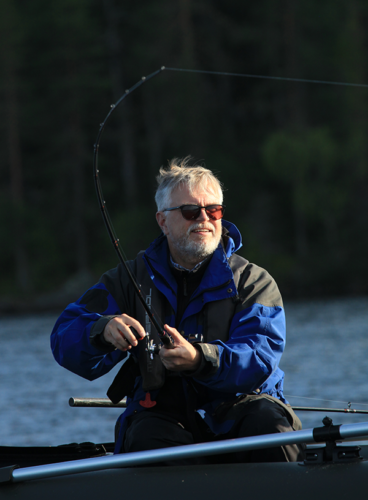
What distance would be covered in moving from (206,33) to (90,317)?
27859mm

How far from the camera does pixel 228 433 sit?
264 centimetres

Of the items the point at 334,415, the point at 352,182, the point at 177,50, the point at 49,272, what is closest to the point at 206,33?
the point at 177,50

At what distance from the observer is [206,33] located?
29.2 meters

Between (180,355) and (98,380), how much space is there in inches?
408

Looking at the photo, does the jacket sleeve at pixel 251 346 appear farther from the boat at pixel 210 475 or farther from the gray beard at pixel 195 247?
the boat at pixel 210 475

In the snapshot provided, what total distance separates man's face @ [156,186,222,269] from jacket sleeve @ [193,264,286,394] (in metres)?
0.18

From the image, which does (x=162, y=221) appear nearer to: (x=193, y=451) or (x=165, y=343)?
(x=165, y=343)

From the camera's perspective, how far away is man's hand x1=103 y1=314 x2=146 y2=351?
250 cm

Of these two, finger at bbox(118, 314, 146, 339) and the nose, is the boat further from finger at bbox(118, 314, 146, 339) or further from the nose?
the nose

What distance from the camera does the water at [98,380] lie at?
8.66 m

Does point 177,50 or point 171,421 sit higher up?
point 177,50

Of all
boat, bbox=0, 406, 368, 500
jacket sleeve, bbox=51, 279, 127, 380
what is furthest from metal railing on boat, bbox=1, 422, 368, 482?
jacket sleeve, bbox=51, 279, 127, 380

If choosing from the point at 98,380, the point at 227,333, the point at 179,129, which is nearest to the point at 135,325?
the point at 227,333

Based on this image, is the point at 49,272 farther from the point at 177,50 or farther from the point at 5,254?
the point at 177,50
